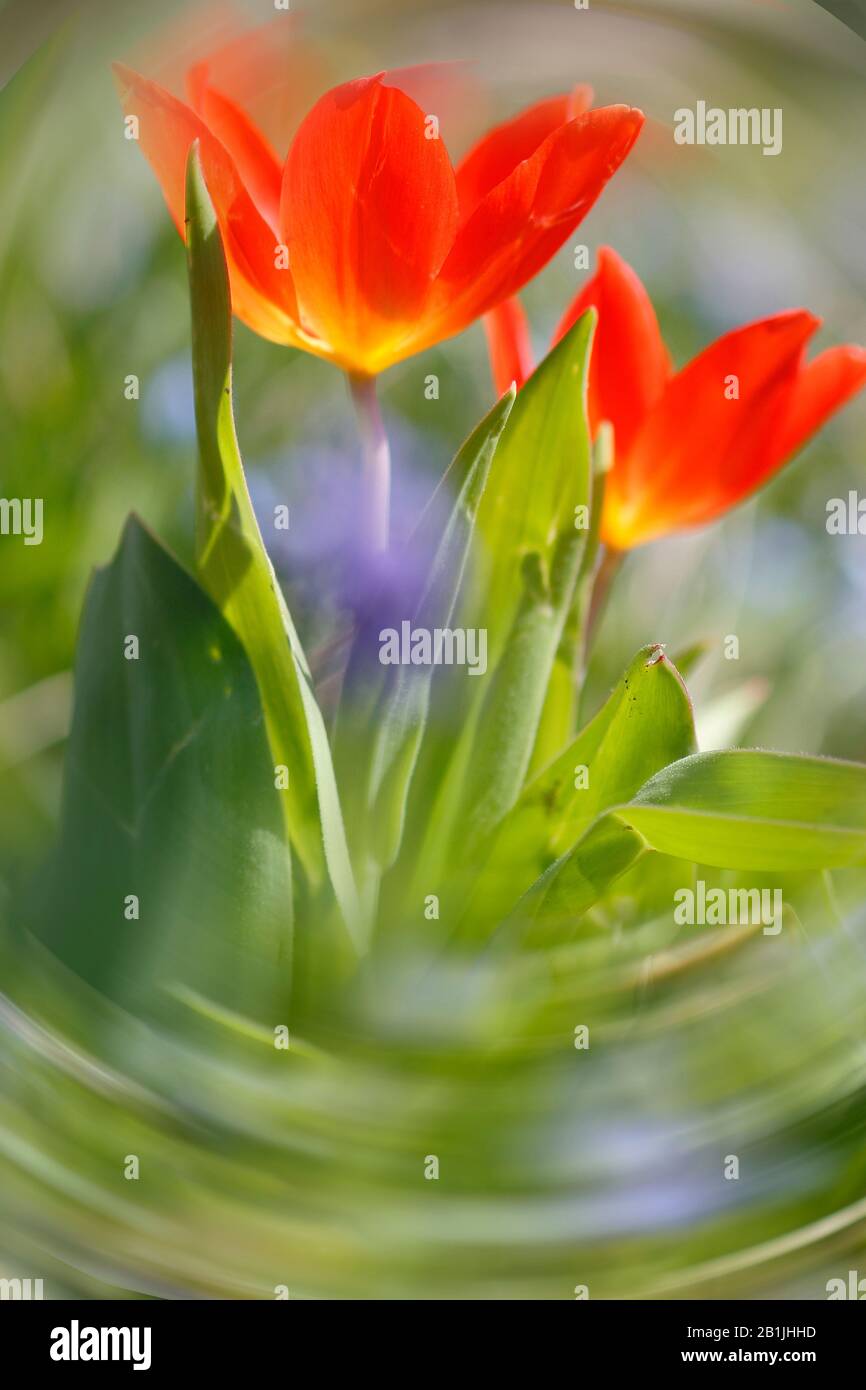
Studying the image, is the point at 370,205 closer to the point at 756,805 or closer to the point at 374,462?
the point at 374,462

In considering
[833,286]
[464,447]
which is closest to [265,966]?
[464,447]

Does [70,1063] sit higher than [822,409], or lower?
lower

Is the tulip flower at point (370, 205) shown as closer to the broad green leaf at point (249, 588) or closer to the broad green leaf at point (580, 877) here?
the broad green leaf at point (249, 588)

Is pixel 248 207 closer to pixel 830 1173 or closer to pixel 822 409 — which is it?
pixel 822 409

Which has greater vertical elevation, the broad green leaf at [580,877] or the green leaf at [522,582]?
the green leaf at [522,582]

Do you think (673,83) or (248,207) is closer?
(248,207)

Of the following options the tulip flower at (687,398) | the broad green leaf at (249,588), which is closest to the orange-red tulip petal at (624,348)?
the tulip flower at (687,398)
